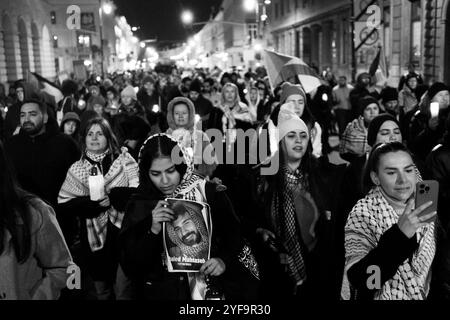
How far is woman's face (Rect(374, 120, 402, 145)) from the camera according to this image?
5.38 m

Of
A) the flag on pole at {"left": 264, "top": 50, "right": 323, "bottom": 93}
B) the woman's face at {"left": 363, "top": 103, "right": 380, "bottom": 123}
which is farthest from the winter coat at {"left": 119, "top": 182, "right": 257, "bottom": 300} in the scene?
the flag on pole at {"left": 264, "top": 50, "right": 323, "bottom": 93}

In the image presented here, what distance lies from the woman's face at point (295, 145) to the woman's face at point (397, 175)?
1562 millimetres

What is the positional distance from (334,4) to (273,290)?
120 feet

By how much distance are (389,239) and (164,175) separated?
1355 mm

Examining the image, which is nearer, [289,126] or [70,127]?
[289,126]

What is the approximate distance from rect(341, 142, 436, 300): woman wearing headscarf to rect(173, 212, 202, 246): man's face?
0.81 m

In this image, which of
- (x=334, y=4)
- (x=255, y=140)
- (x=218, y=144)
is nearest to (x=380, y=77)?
(x=218, y=144)

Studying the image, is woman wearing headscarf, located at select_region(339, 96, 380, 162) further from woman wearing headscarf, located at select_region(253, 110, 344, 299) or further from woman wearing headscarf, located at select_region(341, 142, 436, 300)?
woman wearing headscarf, located at select_region(341, 142, 436, 300)

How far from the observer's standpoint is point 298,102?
8.16m

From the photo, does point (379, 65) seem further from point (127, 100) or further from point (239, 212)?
point (239, 212)

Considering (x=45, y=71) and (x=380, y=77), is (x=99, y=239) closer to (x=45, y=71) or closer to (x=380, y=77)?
(x=380, y=77)

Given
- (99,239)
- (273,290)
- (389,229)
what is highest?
(389,229)

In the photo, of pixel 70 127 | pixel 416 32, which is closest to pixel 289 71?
pixel 70 127

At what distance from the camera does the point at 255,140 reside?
7.36m
